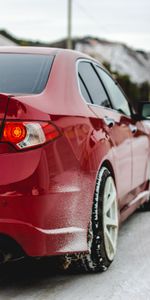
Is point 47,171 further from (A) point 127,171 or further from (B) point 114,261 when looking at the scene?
(A) point 127,171

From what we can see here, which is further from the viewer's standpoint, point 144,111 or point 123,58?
point 123,58

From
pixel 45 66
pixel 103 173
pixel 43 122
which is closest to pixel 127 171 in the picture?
pixel 103 173

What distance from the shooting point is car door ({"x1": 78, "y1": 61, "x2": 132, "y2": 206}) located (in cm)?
536

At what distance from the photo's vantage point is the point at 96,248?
15.5 ft

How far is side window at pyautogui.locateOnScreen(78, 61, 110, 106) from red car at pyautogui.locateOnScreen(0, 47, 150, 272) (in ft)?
0.05

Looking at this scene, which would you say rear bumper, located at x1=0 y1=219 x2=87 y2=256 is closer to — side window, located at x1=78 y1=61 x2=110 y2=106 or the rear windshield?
the rear windshield

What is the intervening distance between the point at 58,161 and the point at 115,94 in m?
2.33

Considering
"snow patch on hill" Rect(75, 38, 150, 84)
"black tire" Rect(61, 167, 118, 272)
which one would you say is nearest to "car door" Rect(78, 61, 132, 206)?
"black tire" Rect(61, 167, 118, 272)

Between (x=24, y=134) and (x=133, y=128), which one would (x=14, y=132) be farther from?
(x=133, y=128)

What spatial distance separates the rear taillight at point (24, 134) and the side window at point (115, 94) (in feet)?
6.46

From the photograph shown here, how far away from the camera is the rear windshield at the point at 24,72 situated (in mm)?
4668

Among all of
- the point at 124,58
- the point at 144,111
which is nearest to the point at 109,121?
the point at 144,111

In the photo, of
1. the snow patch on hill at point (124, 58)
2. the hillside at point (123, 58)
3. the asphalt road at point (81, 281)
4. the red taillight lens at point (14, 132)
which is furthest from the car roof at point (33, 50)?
the snow patch on hill at point (124, 58)

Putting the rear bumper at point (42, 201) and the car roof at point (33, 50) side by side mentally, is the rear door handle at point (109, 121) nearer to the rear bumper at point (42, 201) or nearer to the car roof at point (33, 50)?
the car roof at point (33, 50)
